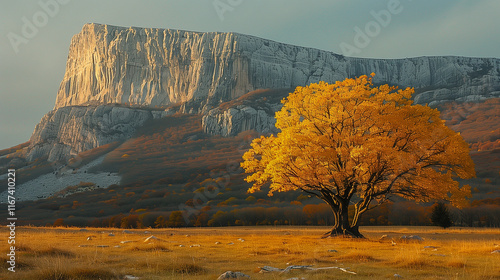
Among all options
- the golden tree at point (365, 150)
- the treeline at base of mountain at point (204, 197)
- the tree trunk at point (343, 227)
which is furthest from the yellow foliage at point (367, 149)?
the treeline at base of mountain at point (204, 197)

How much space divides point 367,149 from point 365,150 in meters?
0.61

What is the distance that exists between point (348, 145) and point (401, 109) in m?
4.82

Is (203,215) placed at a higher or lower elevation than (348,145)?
lower

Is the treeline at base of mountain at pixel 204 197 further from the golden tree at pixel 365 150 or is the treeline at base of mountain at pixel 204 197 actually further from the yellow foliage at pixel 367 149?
the yellow foliage at pixel 367 149

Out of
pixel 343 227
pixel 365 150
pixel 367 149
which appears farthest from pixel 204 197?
pixel 365 150

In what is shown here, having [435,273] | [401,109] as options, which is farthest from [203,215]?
[435,273]

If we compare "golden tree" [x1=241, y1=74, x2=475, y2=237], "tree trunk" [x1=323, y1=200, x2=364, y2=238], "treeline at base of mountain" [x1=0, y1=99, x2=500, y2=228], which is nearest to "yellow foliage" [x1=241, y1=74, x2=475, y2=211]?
"golden tree" [x1=241, y1=74, x2=475, y2=237]

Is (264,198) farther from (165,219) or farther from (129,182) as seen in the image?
(129,182)

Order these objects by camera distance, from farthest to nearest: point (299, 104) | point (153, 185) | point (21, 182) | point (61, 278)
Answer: point (21, 182)
point (153, 185)
point (299, 104)
point (61, 278)

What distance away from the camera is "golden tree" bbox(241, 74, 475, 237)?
27891mm

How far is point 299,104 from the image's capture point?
3259cm

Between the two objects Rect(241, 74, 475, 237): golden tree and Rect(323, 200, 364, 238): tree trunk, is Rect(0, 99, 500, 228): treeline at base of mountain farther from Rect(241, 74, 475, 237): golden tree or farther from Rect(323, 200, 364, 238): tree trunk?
Rect(241, 74, 475, 237): golden tree

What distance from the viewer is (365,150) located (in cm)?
2681

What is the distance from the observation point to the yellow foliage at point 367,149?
27.9m
